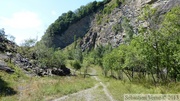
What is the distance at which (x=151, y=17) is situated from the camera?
30.0 m

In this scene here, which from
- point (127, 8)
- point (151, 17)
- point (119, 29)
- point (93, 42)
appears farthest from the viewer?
point (93, 42)

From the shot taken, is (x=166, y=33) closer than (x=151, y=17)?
No

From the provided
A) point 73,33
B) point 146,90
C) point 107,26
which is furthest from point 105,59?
point 73,33

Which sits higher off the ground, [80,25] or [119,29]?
[80,25]

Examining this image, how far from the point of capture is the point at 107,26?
15112cm

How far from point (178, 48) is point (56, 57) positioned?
60.2 meters

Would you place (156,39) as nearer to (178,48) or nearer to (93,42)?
(178,48)

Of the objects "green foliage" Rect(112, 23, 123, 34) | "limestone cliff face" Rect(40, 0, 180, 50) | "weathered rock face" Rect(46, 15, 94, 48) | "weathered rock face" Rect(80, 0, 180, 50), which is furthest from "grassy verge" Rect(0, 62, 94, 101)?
"weathered rock face" Rect(46, 15, 94, 48)

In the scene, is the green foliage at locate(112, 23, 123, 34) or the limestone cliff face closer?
the limestone cliff face

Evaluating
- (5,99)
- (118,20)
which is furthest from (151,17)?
(118,20)

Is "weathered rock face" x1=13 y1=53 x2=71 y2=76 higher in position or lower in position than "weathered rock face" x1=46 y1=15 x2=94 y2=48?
lower

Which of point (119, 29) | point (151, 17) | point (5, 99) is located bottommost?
point (5, 99)

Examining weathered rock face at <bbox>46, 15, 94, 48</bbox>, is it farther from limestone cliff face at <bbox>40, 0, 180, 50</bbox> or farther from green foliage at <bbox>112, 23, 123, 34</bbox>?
green foliage at <bbox>112, 23, 123, 34</bbox>

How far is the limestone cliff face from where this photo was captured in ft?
381
